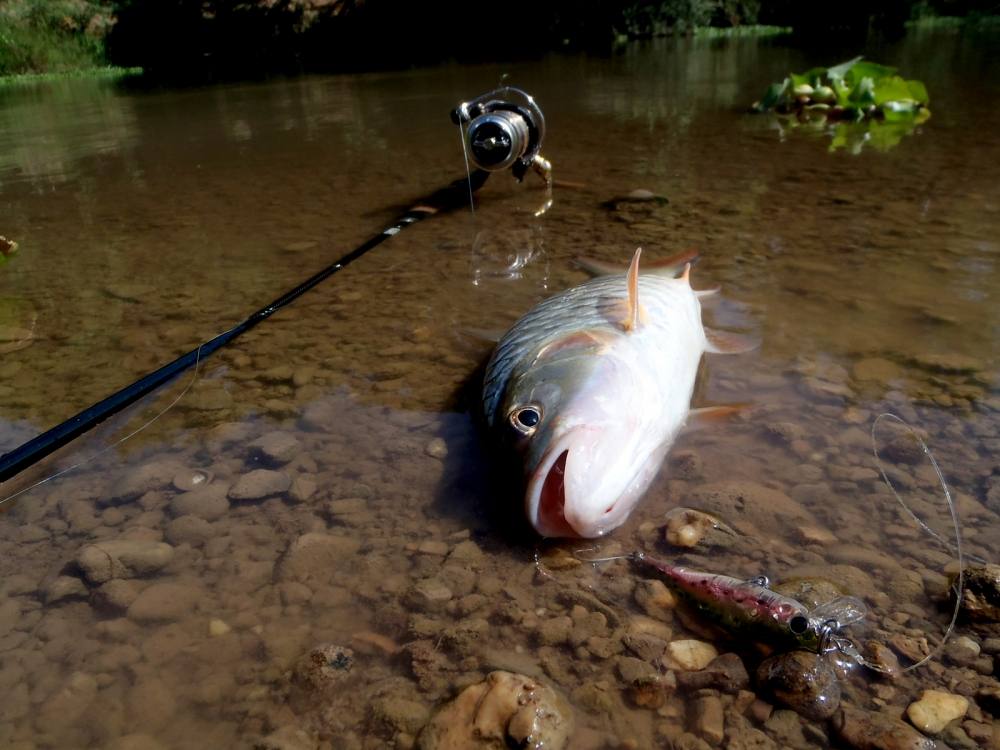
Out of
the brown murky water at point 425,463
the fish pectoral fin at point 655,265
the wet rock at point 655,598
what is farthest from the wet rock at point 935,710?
the fish pectoral fin at point 655,265

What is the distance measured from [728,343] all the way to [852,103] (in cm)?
772

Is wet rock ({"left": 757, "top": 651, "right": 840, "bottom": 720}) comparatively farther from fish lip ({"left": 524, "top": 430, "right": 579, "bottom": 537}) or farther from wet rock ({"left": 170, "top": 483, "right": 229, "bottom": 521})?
wet rock ({"left": 170, "top": 483, "right": 229, "bottom": 521})

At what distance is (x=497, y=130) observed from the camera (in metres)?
5.70

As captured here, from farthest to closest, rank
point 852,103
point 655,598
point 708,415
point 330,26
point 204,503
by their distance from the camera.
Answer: point 330,26, point 852,103, point 708,415, point 204,503, point 655,598

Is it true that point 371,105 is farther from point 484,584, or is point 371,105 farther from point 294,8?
point 294,8

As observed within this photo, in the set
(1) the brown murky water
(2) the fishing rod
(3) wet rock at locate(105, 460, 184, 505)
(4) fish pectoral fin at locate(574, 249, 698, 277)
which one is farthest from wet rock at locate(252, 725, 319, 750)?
(4) fish pectoral fin at locate(574, 249, 698, 277)

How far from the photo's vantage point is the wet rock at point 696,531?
244cm

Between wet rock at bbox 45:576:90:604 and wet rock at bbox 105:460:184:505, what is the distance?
1.51 feet

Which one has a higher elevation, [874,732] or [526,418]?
[526,418]

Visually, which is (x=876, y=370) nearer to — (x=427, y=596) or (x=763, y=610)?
(x=763, y=610)

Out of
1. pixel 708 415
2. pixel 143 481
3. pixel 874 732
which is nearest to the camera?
pixel 874 732

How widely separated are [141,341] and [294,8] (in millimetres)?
38125

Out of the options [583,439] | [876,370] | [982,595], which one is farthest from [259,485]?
[876,370]

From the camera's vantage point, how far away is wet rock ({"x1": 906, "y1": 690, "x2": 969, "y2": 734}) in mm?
1788
